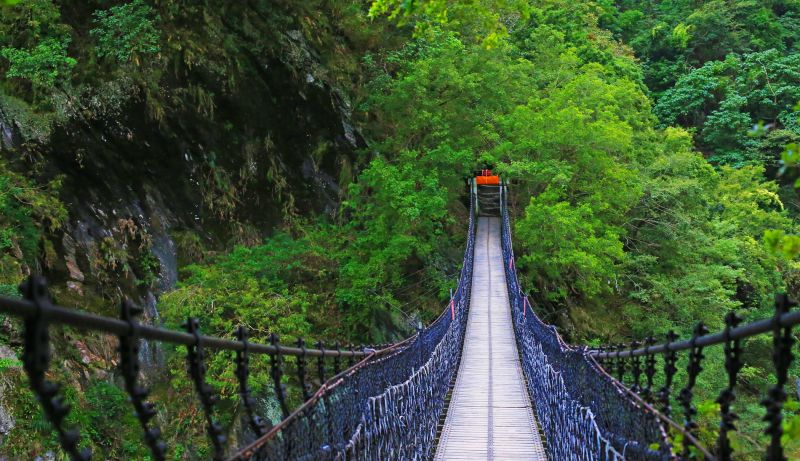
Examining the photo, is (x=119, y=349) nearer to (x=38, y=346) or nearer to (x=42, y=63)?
(x=38, y=346)

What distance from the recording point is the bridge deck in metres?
5.32

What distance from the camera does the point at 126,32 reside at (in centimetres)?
1062

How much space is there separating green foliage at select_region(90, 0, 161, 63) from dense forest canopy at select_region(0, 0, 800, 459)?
3 centimetres

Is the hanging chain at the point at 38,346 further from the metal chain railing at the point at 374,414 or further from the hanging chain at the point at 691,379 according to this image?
the hanging chain at the point at 691,379

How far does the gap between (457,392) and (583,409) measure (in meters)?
3.43

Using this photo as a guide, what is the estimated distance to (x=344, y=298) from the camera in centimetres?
1068

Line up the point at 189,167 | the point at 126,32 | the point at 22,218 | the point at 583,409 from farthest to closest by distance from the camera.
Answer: the point at 189,167 < the point at 126,32 < the point at 22,218 < the point at 583,409

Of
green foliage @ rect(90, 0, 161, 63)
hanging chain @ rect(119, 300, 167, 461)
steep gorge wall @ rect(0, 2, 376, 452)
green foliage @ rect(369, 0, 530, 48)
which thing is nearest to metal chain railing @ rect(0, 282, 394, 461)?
hanging chain @ rect(119, 300, 167, 461)

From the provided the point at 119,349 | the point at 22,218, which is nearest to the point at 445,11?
the point at 119,349

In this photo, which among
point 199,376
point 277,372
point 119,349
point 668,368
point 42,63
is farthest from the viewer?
point 42,63

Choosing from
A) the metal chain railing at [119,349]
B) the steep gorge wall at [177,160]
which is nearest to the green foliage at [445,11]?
the metal chain railing at [119,349]

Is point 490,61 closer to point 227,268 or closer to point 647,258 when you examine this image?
point 647,258

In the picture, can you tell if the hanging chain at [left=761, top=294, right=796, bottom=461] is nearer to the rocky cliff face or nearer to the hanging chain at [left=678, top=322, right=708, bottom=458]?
the hanging chain at [left=678, top=322, right=708, bottom=458]

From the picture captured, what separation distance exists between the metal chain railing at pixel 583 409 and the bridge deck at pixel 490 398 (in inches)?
7.4
